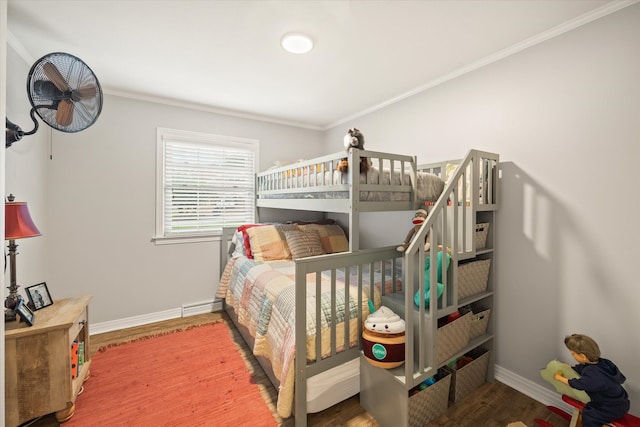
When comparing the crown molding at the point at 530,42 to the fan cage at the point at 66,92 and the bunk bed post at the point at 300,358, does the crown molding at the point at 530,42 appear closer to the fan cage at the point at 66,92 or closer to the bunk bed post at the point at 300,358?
the bunk bed post at the point at 300,358

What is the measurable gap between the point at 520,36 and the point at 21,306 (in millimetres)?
3460

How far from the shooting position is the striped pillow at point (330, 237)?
131 inches

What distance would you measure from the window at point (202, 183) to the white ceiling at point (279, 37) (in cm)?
64

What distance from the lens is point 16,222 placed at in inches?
63.9

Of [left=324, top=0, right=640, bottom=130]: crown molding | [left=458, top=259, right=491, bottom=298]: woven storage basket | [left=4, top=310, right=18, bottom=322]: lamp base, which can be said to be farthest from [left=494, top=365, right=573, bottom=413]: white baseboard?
[left=4, top=310, right=18, bottom=322]: lamp base

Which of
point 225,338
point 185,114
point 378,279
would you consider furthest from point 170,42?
point 225,338

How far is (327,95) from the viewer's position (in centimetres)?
291

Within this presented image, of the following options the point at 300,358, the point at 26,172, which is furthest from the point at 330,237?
the point at 26,172

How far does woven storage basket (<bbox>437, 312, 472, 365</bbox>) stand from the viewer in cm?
174

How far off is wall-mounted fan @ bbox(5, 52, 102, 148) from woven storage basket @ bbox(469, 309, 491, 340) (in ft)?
9.60

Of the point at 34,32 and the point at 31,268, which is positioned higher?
the point at 34,32

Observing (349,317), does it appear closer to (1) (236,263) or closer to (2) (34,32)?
(1) (236,263)

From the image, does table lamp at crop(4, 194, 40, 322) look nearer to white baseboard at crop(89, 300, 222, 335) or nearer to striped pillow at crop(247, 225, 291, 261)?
white baseboard at crop(89, 300, 222, 335)

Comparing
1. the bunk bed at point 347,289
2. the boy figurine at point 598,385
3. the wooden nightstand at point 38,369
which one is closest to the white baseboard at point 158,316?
the bunk bed at point 347,289
